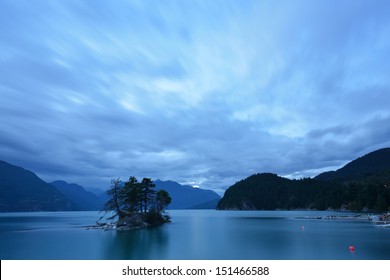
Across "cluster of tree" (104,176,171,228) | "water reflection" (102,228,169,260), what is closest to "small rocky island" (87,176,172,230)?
"cluster of tree" (104,176,171,228)

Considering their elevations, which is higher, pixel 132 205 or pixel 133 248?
pixel 132 205

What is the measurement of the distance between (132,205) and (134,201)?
1.43 m

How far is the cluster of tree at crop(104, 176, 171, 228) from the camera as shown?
81300 mm

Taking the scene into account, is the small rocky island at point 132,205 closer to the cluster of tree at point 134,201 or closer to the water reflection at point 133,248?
the cluster of tree at point 134,201

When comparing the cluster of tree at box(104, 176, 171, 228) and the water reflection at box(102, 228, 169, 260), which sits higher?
the cluster of tree at box(104, 176, 171, 228)

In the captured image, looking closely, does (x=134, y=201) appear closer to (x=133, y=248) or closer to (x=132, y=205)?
(x=132, y=205)

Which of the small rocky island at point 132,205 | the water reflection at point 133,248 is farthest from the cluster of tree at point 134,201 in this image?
the water reflection at point 133,248

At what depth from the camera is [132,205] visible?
8800 centimetres

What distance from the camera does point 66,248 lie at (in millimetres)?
48188

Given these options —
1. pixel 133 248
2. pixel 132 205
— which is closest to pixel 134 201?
pixel 132 205

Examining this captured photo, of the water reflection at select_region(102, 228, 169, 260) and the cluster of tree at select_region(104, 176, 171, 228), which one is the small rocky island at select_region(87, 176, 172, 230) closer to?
the cluster of tree at select_region(104, 176, 171, 228)

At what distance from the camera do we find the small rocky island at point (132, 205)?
80.6 m
